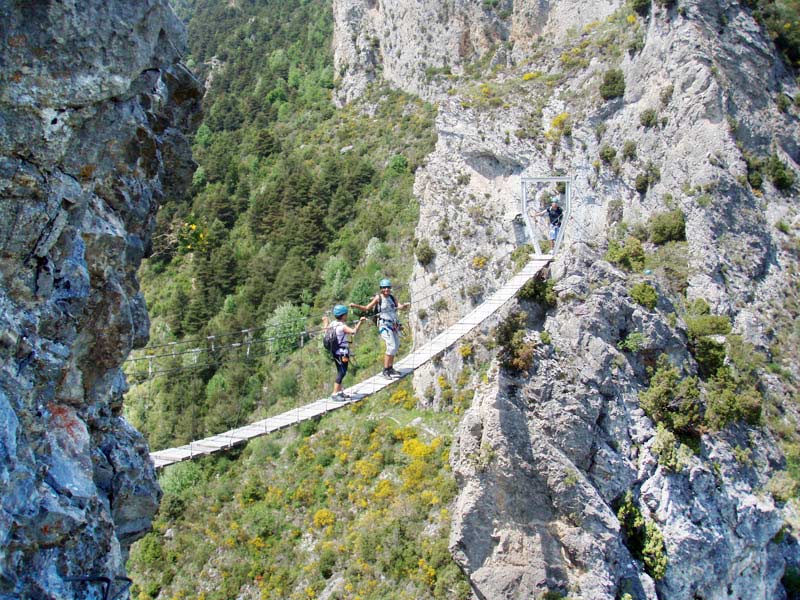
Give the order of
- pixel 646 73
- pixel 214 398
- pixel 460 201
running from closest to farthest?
pixel 646 73 → pixel 460 201 → pixel 214 398

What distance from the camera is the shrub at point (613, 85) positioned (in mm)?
25438

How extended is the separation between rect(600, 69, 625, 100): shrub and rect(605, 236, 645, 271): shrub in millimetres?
8617

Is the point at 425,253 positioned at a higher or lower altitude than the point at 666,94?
lower

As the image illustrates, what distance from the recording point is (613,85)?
83.6 ft

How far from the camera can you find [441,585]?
18.0 metres

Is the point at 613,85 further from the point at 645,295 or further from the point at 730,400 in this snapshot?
the point at 730,400

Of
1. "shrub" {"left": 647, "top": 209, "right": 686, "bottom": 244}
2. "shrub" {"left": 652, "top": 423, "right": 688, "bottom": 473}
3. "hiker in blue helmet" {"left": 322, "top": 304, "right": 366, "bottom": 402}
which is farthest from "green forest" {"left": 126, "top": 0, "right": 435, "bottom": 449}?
"shrub" {"left": 652, "top": 423, "right": 688, "bottom": 473}

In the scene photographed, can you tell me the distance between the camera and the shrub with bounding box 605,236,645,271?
722 inches

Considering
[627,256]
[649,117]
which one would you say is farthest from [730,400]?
[649,117]

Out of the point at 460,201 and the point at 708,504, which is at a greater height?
the point at 460,201

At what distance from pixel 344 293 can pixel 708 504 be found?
21.2 metres

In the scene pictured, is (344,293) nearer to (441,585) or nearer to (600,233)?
(600,233)

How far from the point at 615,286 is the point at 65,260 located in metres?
12.2

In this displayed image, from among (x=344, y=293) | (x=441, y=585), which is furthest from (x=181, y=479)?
(x=441, y=585)
